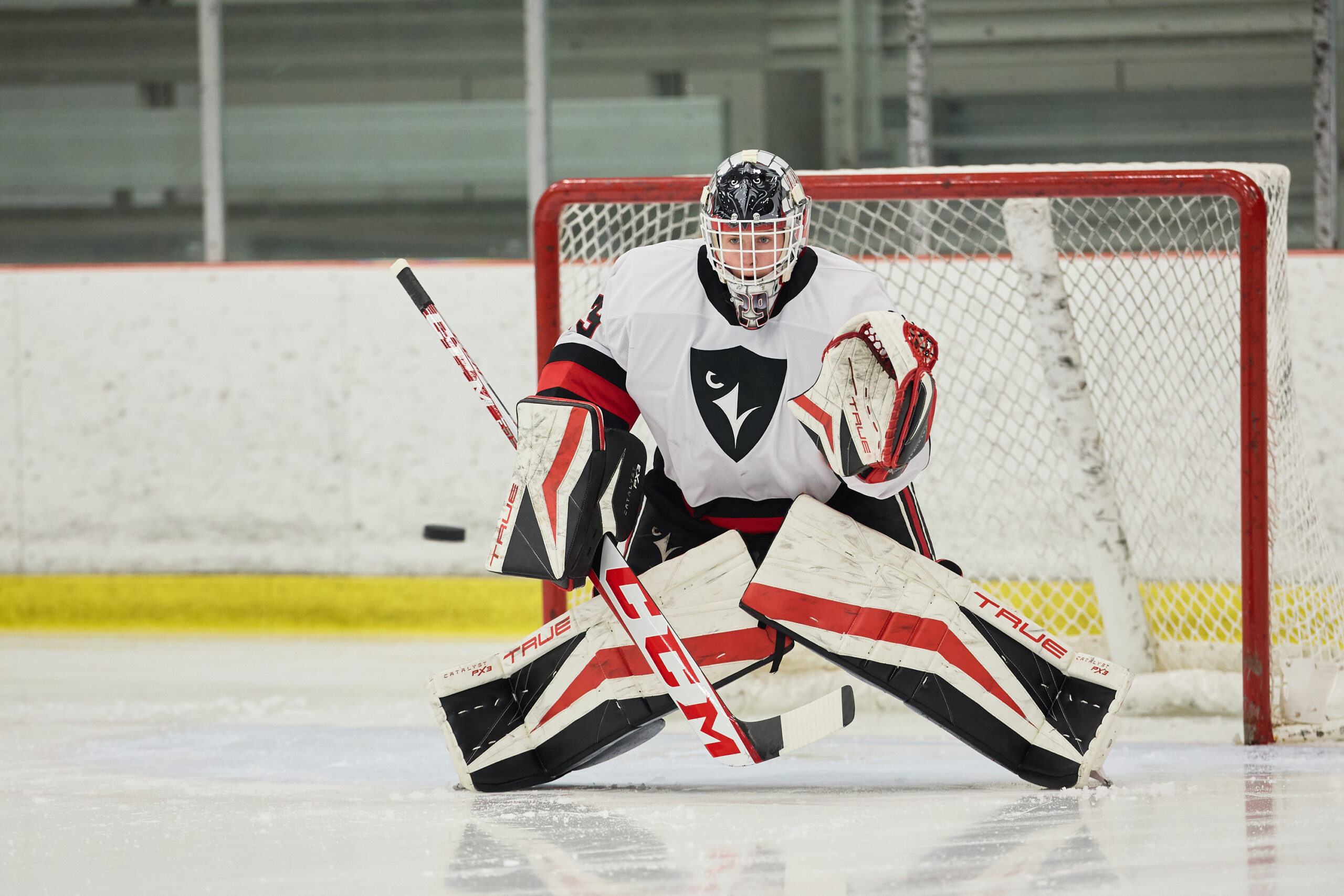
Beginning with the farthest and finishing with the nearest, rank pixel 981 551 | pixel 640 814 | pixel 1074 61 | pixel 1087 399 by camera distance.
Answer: pixel 1074 61, pixel 981 551, pixel 1087 399, pixel 640 814

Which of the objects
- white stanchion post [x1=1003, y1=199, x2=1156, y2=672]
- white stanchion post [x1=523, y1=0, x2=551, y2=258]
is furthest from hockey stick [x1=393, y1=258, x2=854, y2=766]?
white stanchion post [x1=523, y1=0, x2=551, y2=258]

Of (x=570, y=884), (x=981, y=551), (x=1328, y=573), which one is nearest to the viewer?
(x=570, y=884)

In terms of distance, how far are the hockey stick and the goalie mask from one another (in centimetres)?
40

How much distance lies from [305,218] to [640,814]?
2985 millimetres

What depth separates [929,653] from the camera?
201 centimetres

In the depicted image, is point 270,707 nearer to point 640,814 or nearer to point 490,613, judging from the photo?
point 490,613

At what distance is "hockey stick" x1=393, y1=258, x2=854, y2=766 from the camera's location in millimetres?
1952

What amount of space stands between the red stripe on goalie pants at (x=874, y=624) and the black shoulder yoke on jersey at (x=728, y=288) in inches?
15.6

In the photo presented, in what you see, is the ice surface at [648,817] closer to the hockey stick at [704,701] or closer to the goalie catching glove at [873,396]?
the hockey stick at [704,701]

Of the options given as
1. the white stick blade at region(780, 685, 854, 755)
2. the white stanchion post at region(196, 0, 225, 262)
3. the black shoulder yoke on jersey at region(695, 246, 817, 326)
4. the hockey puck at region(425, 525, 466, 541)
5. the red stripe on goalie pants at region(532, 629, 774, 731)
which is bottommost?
the white stick blade at region(780, 685, 854, 755)

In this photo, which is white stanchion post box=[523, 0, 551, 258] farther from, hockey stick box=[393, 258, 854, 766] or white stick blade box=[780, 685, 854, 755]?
white stick blade box=[780, 685, 854, 755]

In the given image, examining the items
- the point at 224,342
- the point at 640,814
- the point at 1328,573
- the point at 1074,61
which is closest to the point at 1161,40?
the point at 1074,61

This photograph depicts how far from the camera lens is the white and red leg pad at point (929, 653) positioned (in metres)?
2.01

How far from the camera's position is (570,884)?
62.6 inches
